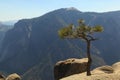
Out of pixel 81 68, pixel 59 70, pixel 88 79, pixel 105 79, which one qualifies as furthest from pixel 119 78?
pixel 59 70

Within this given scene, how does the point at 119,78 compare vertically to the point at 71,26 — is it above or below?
below

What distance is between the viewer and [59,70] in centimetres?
7994

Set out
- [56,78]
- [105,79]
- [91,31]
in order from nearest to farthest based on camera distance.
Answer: [105,79], [91,31], [56,78]

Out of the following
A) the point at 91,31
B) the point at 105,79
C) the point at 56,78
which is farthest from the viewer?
the point at 56,78

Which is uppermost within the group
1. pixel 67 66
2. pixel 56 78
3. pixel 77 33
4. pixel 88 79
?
pixel 77 33

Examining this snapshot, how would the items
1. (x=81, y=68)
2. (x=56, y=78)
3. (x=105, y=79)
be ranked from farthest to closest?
1. (x=56, y=78)
2. (x=81, y=68)
3. (x=105, y=79)

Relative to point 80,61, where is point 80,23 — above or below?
above

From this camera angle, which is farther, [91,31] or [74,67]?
[74,67]

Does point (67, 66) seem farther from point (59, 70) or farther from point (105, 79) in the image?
point (105, 79)

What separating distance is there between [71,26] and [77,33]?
1.92m

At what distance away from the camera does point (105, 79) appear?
44.2m

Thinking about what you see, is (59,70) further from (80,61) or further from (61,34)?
(61,34)

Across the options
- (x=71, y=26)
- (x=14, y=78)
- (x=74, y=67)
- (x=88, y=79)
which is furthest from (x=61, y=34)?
(x=14, y=78)

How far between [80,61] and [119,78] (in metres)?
32.6
